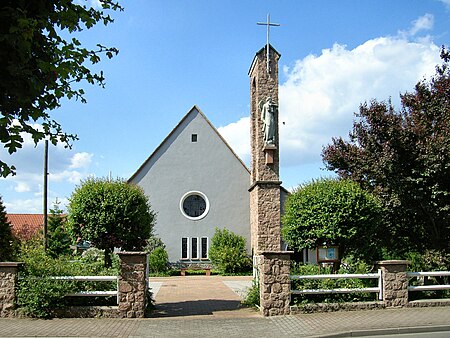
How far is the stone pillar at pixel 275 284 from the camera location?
11836mm

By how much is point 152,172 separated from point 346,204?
2044cm

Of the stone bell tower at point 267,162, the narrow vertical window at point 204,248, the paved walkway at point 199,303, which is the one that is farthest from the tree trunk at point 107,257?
the narrow vertical window at point 204,248

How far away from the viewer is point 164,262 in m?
29.8

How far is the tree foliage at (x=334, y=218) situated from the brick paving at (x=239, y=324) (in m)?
2.30

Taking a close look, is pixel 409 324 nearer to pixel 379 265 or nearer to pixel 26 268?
pixel 379 265

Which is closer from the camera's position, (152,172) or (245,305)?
(245,305)

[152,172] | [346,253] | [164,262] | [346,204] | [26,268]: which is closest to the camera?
[26,268]

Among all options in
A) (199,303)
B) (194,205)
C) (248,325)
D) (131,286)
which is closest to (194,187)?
(194,205)

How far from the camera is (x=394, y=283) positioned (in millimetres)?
12539

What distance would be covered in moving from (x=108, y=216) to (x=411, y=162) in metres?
9.12

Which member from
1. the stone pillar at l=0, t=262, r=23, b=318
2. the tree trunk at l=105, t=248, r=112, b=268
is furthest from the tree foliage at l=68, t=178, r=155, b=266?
the stone pillar at l=0, t=262, r=23, b=318

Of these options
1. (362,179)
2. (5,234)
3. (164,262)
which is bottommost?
(164,262)

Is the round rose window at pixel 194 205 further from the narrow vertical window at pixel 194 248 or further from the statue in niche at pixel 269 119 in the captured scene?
the statue in niche at pixel 269 119

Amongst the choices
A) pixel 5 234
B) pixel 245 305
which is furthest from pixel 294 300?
pixel 5 234
